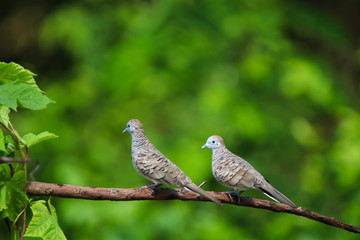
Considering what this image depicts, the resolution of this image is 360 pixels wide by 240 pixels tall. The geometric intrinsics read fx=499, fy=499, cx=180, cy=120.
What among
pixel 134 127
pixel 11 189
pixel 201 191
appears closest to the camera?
pixel 201 191

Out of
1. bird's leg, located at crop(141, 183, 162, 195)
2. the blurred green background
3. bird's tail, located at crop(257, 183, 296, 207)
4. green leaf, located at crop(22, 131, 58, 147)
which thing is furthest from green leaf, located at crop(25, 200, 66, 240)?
the blurred green background

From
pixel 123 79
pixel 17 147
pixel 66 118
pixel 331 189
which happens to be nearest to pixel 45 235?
pixel 17 147

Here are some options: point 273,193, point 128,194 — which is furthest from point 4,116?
point 273,193

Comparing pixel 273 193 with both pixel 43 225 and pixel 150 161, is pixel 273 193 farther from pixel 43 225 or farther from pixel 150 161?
pixel 43 225

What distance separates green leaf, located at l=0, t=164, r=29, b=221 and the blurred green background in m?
2.73

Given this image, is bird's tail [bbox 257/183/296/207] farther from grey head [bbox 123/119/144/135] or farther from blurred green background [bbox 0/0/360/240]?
blurred green background [bbox 0/0/360/240]

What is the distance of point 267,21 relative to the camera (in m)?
4.96

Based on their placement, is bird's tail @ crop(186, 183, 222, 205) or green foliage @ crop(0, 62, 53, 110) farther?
green foliage @ crop(0, 62, 53, 110)

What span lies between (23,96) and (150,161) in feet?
1.34

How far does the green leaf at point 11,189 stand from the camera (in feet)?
4.62

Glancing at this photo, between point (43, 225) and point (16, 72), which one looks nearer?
point (43, 225)

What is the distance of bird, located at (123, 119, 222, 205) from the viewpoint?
130 cm

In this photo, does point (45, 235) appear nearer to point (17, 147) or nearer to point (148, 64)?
point (17, 147)

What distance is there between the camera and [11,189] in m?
1.42
